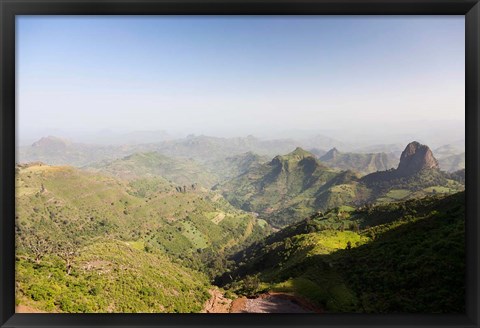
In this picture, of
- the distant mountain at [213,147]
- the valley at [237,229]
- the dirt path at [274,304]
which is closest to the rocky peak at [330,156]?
the valley at [237,229]

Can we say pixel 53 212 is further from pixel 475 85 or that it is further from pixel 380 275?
pixel 475 85

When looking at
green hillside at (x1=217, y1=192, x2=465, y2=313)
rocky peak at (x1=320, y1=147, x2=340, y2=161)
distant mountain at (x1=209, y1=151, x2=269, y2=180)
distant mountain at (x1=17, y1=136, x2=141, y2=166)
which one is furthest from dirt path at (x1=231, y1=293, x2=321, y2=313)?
distant mountain at (x1=209, y1=151, x2=269, y2=180)

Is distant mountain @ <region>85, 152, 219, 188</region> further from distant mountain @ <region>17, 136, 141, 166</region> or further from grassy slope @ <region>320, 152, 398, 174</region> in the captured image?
grassy slope @ <region>320, 152, 398, 174</region>

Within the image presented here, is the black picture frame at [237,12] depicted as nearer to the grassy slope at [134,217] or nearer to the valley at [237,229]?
the valley at [237,229]

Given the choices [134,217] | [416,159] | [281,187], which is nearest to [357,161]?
[281,187]

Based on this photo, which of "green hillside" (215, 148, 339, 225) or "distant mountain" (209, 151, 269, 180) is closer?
"green hillside" (215, 148, 339, 225)

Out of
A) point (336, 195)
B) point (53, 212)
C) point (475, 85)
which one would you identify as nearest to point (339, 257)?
point (475, 85)
